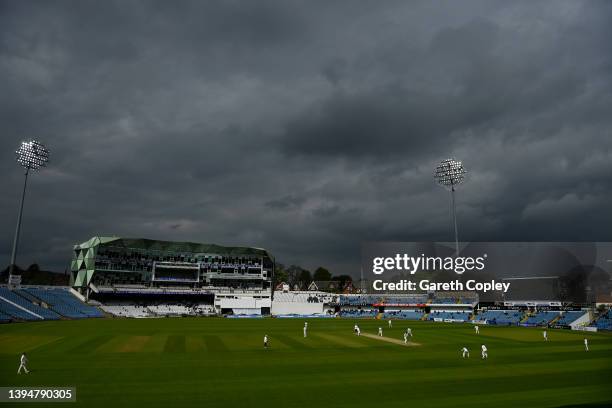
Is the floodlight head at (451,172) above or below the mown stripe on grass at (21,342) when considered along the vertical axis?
above

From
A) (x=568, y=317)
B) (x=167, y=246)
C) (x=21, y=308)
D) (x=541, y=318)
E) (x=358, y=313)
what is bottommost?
(x=358, y=313)

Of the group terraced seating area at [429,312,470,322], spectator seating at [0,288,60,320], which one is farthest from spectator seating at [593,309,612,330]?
spectator seating at [0,288,60,320]

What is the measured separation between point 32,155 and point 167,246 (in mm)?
46402

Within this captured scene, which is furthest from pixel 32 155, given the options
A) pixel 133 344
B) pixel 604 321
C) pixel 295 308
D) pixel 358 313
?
pixel 604 321

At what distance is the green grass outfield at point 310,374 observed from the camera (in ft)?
61.2

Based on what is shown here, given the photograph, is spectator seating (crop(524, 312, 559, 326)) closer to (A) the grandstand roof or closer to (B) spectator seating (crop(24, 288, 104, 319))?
(A) the grandstand roof

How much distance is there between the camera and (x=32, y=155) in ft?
257

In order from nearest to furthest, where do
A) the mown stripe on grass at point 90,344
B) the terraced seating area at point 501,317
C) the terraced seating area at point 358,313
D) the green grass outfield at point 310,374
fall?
the green grass outfield at point 310,374 < the mown stripe on grass at point 90,344 < the terraced seating area at point 501,317 < the terraced seating area at point 358,313

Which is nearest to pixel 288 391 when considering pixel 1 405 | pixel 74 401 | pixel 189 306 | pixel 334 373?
pixel 334 373

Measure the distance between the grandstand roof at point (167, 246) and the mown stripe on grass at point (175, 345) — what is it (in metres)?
73.4

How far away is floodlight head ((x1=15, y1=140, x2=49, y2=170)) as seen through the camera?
77.6m

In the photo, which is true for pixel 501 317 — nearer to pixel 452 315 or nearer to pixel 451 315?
pixel 452 315

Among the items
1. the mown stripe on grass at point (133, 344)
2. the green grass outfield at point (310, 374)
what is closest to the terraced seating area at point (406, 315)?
the green grass outfield at point (310, 374)

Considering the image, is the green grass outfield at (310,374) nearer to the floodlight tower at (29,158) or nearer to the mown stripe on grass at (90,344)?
the mown stripe on grass at (90,344)
